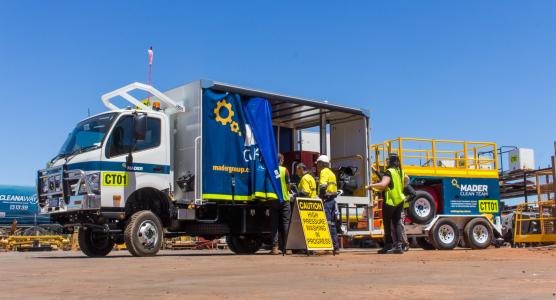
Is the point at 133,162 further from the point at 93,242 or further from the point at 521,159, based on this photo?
the point at 521,159

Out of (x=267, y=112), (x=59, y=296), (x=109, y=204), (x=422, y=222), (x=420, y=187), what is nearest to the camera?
(x=59, y=296)

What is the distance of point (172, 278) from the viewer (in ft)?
21.7

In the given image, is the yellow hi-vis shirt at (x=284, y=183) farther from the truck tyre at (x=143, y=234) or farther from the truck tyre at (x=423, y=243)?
the truck tyre at (x=423, y=243)

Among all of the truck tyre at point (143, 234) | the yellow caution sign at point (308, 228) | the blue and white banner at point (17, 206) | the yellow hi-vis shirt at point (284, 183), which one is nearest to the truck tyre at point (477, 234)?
the yellow hi-vis shirt at point (284, 183)

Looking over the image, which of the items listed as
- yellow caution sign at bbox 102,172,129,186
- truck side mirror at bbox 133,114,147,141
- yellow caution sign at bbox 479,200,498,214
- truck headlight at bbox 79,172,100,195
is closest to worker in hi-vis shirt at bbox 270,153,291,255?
truck side mirror at bbox 133,114,147,141

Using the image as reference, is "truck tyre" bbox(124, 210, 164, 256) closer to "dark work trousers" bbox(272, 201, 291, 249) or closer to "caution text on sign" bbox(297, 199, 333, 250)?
"dark work trousers" bbox(272, 201, 291, 249)

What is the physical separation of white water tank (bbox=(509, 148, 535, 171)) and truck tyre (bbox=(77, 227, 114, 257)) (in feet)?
70.2

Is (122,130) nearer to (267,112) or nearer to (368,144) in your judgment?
(267,112)

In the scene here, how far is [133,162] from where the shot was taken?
11820 millimetres

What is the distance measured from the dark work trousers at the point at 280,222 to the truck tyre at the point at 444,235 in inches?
199

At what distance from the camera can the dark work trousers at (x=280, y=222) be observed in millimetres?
12672

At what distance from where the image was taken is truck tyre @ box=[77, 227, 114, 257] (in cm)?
A: 1271

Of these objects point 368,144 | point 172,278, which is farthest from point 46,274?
point 368,144

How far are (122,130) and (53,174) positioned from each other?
1.60m
